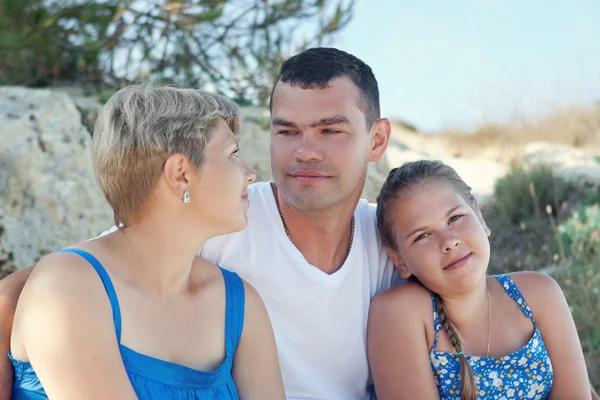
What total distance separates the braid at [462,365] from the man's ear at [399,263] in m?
0.16

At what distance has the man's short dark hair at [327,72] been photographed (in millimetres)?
2752

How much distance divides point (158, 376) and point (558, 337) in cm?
142

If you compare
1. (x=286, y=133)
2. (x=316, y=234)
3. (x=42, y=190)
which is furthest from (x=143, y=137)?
(x=42, y=190)

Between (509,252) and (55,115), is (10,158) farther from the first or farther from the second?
(509,252)

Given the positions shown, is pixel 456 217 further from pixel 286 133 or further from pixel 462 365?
pixel 286 133

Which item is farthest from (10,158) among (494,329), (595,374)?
(595,374)

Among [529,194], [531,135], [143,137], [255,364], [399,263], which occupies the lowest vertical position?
[531,135]

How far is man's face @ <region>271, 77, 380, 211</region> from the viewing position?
266cm

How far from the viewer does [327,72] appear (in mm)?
2768

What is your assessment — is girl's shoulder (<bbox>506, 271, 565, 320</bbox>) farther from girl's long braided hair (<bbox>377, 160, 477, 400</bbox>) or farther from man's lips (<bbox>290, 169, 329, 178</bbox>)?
man's lips (<bbox>290, 169, 329, 178</bbox>)

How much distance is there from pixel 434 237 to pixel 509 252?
3.93 metres

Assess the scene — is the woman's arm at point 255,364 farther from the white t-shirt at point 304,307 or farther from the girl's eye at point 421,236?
the girl's eye at point 421,236

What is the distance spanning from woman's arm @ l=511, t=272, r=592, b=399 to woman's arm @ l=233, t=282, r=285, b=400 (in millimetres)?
990

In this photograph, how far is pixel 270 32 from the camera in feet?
20.1
